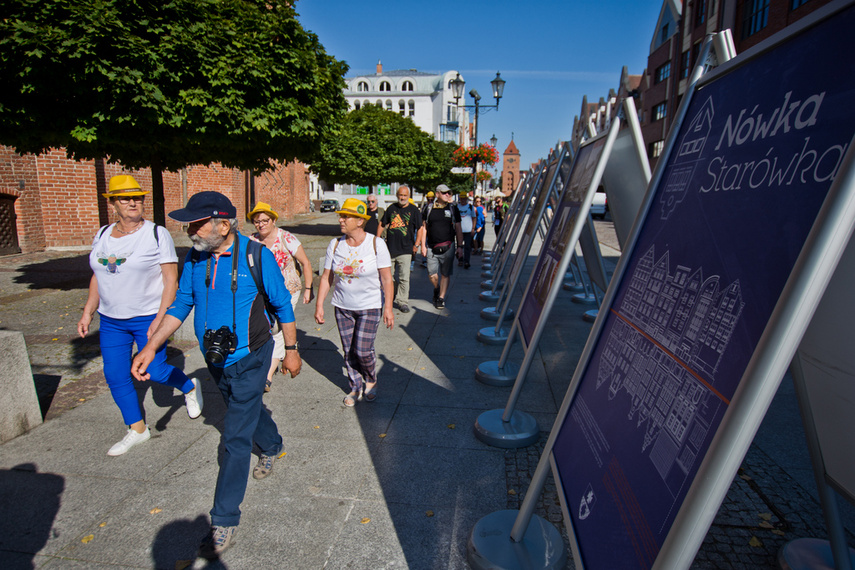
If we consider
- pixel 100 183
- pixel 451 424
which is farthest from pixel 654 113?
pixel 451 424

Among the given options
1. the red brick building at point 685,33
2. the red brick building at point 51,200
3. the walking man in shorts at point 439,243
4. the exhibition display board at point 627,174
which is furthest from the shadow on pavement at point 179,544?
the red brick building at point 685,33

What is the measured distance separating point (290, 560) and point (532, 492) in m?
1.31

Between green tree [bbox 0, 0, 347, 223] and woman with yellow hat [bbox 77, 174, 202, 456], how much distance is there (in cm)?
322

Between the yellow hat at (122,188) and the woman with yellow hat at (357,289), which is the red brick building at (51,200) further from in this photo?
the yellow hat at (122,188)

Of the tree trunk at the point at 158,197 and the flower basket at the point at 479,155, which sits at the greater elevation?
the flower basket at the point at 479,155

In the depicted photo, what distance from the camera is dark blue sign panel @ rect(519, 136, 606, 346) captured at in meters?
3.55

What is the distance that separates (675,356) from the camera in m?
1.58

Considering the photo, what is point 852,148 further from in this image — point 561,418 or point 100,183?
point 100,183

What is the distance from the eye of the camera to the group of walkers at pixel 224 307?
2.85m

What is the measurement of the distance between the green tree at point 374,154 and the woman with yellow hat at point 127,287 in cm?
1840

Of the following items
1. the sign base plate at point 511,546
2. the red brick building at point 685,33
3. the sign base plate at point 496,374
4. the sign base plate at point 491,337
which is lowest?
the sign base plate at point 491,337

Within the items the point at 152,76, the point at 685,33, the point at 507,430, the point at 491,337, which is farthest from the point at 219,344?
the point at 685,33

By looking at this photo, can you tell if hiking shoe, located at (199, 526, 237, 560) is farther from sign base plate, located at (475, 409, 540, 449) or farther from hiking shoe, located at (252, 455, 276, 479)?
sign base plate, located at (475, 409, 540, 449)

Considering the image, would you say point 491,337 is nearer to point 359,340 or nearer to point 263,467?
point 359,340
